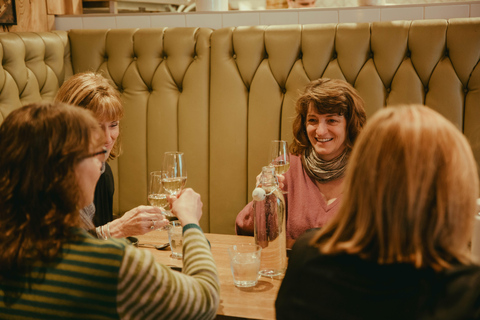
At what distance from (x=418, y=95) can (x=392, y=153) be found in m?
1.48

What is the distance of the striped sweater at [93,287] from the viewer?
0.86 m

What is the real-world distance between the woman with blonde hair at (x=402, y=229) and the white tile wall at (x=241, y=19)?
5.98 ft

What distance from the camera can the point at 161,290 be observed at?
92 cm

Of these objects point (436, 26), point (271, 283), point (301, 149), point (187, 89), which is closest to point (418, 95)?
point (436, 26)

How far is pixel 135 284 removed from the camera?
887 mm

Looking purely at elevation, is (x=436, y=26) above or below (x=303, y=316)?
above

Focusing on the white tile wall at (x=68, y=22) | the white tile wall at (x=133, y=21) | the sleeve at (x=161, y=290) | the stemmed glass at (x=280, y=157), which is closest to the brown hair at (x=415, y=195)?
the sleeve at (x=161, y=290)

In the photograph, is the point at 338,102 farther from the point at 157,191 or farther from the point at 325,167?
the point at 157,191

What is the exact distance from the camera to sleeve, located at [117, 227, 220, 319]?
2.90ft

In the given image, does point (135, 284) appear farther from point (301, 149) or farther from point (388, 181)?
point (301, 149)

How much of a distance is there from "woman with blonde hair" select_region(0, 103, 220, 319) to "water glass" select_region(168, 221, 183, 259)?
0.48 metres

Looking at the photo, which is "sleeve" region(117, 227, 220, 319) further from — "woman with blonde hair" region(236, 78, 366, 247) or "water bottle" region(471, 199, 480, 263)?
"woman with blonde hair" region(236, 78, 366, 247)

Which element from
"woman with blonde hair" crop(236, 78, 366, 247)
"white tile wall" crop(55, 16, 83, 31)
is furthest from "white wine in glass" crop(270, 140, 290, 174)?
"white tile wall" crop(55, 16, 83, 31)

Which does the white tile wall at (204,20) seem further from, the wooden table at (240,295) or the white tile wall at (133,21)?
the wooden table at (240,295)
